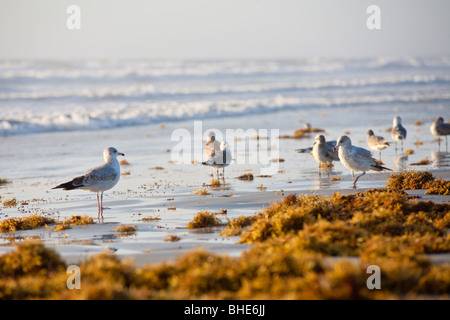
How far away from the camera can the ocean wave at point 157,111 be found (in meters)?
26.8

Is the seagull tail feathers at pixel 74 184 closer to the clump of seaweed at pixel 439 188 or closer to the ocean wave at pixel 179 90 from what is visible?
the clump of seaweed at pixel 439 188

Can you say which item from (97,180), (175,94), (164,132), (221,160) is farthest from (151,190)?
(175,94)

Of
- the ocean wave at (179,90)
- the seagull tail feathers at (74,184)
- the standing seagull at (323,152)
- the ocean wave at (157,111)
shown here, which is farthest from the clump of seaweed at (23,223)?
the ocean wave at (179,90)

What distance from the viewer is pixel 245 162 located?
16641 mm

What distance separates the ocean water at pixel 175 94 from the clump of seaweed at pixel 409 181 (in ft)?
51.4

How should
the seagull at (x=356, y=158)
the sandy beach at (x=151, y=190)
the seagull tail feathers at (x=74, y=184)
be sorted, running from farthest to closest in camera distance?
the seagull at (x=356, y=158) → the seagull tail feathers at (x=74, y=184) → the sandy beach at (x=151, y=190)

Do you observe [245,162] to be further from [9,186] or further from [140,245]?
[140,245]

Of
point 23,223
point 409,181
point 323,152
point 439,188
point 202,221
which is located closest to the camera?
point 202,221

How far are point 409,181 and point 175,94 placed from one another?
33.7 meters

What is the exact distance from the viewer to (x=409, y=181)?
36.4ft

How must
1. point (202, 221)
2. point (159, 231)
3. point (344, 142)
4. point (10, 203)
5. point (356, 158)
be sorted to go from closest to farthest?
point (159, 231)
point (202, 221)
point (10, 203)
point (356, 158)
point (344, 142)

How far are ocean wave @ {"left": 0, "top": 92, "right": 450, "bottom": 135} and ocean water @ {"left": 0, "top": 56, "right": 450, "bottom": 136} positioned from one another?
5 centimetres

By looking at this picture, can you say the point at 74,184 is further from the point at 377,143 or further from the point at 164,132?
the point at 164,132
